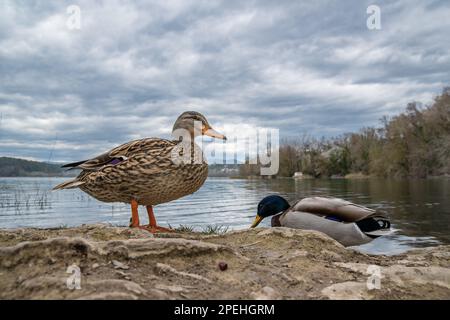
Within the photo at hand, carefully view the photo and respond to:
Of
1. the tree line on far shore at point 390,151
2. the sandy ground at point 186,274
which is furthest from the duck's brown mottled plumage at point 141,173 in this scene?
the tree line on far shore at point 390,151

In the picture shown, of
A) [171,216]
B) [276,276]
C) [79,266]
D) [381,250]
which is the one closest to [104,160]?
[79,266]

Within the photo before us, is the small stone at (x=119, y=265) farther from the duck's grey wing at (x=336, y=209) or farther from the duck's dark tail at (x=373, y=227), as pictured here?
the duck's dark tail at (x=373, y=227)

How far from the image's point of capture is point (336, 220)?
20.1 ft

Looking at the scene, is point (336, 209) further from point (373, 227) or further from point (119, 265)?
point (119, 265)

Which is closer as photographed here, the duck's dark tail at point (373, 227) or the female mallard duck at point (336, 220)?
the female mallard duck at point (336, 220)

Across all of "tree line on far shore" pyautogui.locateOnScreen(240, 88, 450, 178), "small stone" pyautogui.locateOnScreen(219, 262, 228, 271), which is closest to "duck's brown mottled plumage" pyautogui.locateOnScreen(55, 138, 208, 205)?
"small stone" pyautogui.locateOnScreen(219, 262, 228, 271)

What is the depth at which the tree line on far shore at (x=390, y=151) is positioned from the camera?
6266cm

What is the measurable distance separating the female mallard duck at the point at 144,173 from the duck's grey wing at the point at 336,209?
2.12 meters

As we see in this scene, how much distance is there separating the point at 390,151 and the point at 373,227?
6943cm

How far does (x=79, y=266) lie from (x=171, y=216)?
1322cm

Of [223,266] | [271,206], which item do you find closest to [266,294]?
[223,266]

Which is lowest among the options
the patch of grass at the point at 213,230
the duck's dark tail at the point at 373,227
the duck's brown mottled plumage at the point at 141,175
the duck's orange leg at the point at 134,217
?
the patch of grass at the point at 213,230

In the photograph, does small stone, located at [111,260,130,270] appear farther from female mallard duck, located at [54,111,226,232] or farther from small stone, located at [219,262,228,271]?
female mallard duck, located at [54,111,226,232]
